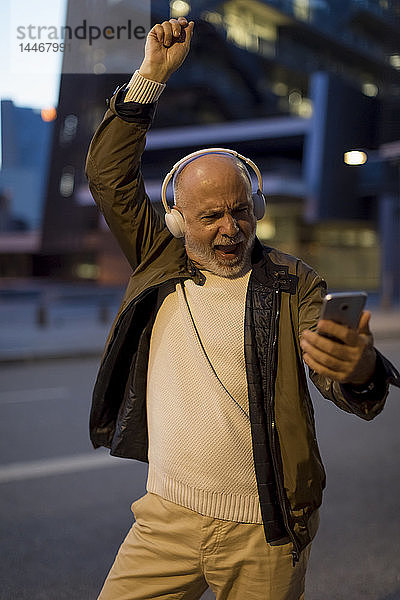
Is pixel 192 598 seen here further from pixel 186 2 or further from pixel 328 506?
pixel 186 2

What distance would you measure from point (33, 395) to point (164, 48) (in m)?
7.82

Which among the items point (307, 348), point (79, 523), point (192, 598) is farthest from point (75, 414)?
point (307, 348)

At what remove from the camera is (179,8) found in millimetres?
4480

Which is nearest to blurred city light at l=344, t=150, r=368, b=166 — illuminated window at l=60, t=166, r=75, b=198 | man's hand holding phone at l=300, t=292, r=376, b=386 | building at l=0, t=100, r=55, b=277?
man's hand holding phone at l=300, t=292, r=376, b=386

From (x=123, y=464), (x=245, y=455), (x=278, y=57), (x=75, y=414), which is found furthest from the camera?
(x=278, y=57)

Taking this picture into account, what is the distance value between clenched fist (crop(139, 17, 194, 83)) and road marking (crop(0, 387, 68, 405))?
24.2ft

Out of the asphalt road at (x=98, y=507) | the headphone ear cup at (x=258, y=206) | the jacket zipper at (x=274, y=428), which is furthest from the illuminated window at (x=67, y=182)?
the jacket zipper at (x=274, y=428)

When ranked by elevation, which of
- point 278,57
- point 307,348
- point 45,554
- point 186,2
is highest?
point 278,57

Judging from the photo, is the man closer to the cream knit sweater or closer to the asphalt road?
the cream knit sweater

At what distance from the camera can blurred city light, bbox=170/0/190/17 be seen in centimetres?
438

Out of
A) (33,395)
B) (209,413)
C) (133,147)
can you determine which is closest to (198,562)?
(209,413)

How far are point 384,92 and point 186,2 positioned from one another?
1.51m

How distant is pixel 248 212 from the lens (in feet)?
6.82

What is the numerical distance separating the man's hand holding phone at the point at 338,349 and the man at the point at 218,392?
0.35m
